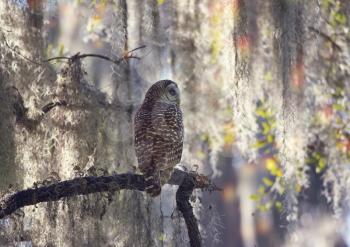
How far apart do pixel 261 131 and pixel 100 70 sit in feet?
9.43

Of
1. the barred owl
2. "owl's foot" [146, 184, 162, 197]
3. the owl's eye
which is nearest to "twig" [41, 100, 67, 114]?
the barred owl

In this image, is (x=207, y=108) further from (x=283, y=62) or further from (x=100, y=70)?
(x=283, y=62)

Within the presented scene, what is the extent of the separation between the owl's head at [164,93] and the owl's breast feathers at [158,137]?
8 cm

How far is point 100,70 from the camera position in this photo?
662cm

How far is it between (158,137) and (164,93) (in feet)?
1.41

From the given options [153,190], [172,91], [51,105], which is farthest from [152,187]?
[172,91]

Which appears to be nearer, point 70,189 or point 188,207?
point 70,189

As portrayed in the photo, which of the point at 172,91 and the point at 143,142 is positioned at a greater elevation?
the point at 172,91

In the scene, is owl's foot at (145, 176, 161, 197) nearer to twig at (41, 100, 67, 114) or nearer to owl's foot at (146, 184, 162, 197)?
owl's foot at (146, 184, 162, 197)

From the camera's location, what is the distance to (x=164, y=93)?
4.95 m

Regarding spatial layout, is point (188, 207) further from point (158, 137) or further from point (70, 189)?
point (70, 189)

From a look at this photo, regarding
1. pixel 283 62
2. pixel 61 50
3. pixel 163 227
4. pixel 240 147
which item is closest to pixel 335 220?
pixel 240 147

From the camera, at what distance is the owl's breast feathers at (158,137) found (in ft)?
14.4

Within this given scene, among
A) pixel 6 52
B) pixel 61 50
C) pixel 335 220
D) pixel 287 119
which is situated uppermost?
pixel 61 50
